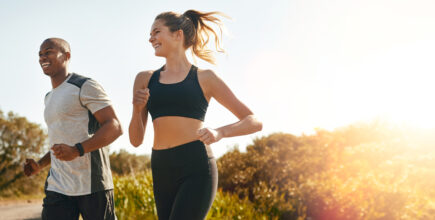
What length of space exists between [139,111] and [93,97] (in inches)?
21.2

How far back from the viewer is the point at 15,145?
1705 cm

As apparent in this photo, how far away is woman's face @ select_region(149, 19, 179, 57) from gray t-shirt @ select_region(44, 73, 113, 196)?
2.02 ft

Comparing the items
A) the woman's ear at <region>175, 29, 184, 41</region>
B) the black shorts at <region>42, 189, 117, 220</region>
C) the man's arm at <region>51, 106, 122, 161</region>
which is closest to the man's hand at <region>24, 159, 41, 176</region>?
the black shorts at <region>42, 189, 117, 220</region>

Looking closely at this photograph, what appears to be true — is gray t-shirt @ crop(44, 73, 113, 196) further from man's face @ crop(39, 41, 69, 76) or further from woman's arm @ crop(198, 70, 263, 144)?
woman's arm @ crop(198, 70, 263, 144)

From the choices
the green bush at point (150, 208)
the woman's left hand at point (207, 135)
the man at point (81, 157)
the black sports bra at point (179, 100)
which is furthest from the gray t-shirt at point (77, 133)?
the green bush at point (150, 208)

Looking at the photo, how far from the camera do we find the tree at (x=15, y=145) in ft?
55.1

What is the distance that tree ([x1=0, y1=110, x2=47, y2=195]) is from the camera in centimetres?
1678

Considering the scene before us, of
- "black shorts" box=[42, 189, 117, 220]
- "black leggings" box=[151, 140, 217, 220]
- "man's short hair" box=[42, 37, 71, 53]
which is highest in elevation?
"man's short hair" box=[42, 37, 71, 53]

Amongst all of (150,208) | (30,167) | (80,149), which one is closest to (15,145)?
(150,208)

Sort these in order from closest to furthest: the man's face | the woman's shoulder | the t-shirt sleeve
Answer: the woman's shoulder → the t-shirt sleeve → the man's face

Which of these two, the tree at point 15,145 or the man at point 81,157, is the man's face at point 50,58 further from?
the tree at point 15,145

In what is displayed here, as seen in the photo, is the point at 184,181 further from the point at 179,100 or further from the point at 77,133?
the point at 77,133

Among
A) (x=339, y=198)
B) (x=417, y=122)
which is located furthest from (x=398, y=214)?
(x=417, y=122)

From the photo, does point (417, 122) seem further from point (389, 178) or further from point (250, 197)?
point (250, 197)
